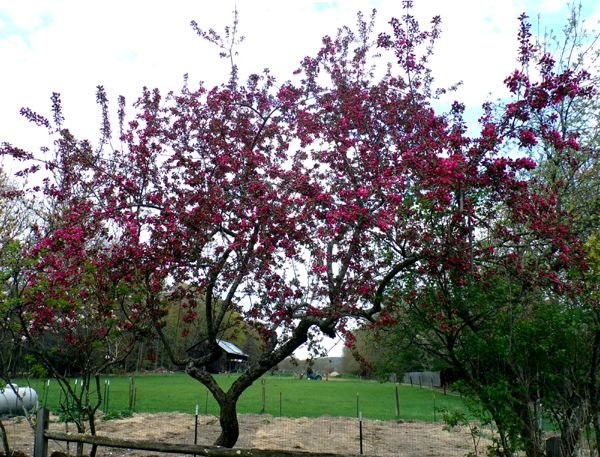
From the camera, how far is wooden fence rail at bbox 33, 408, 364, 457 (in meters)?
5.48

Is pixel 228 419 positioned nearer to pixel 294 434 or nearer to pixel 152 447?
pixel 152 447

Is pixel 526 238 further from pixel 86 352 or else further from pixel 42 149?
pixel 42 149

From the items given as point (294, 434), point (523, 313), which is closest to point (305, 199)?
point (523, 313)

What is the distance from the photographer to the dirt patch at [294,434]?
12141mm

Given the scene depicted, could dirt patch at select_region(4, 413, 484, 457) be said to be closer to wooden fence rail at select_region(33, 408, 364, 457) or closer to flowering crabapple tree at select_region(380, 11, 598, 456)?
wooden fence rail at select_region(33, 408, 364, 457)

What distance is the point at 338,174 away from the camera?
9.02 metres

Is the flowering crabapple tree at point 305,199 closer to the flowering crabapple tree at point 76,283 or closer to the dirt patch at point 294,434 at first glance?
the flowering crabapple tree at point 76,283

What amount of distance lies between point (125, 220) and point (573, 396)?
21.1ft

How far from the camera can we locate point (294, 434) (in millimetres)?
14039

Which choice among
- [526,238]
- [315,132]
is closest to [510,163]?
[526,238]

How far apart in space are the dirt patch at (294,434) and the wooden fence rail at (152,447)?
385 cm

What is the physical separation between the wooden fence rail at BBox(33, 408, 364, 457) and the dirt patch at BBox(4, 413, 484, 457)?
385 cm

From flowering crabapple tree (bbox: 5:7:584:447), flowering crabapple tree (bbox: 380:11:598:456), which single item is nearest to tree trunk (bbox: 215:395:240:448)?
flowering crabapple tree (bbox: 5:7:584:447)

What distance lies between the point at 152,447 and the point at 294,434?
8707mm
